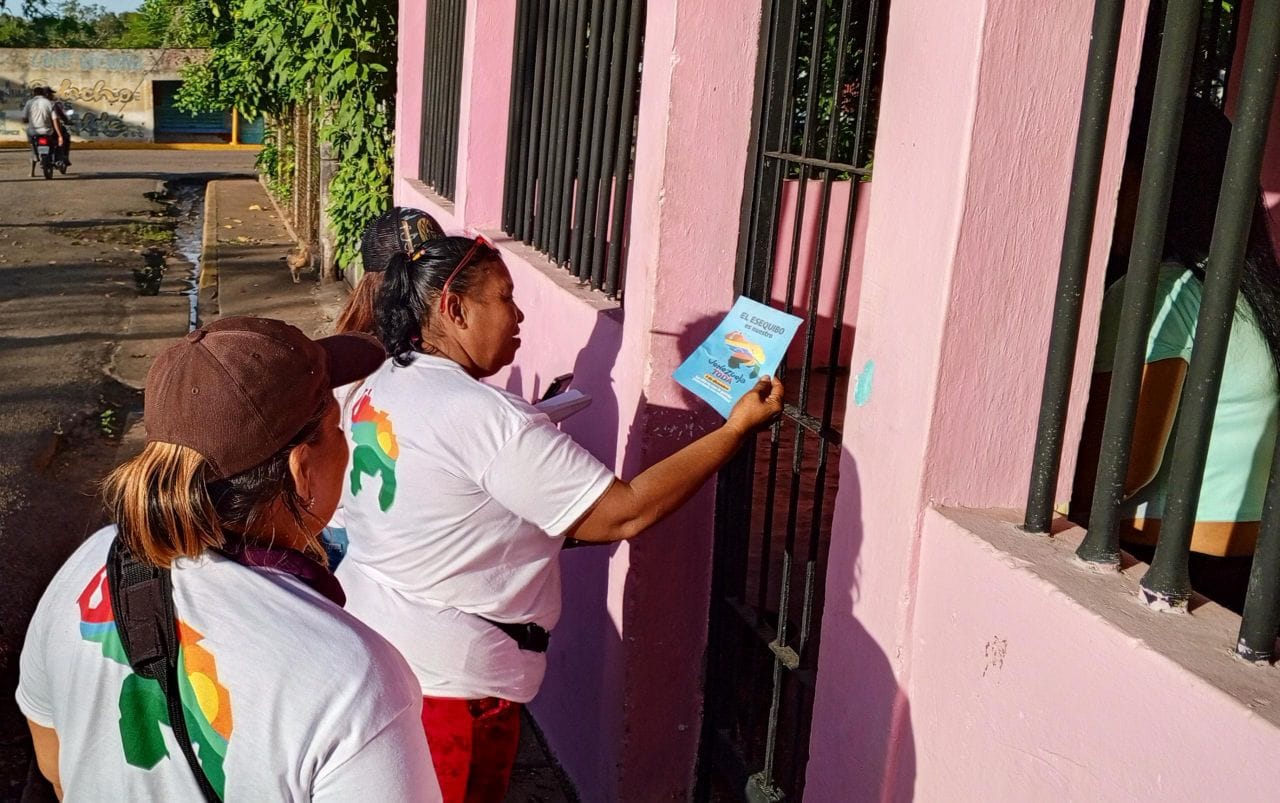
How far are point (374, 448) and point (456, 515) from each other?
0.24 meters

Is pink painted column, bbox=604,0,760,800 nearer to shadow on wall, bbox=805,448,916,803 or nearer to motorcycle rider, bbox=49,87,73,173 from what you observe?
shadow on wall, bbox=805,448,916,803

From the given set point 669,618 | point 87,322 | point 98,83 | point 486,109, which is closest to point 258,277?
point 87,322

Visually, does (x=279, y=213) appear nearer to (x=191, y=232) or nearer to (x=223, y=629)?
(x=191, y=232)

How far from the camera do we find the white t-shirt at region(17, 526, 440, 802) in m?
1.57

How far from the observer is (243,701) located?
1.58 meters

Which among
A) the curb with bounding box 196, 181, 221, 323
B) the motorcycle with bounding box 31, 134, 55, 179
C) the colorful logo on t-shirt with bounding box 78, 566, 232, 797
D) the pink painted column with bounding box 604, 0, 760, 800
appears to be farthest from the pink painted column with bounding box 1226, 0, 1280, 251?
the motorcycle with bounding box 31, 134, 55, 179

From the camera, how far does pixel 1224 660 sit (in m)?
1.66

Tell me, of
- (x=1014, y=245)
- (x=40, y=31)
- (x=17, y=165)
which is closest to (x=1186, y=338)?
(x=1014, y=245)

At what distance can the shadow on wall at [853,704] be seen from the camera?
7.50ft

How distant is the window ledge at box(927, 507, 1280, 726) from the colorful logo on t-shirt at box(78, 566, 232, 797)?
45.7 inches

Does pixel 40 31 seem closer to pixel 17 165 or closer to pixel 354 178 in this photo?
pixel 17 165

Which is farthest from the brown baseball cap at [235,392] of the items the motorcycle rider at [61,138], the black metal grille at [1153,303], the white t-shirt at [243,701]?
the motorcycle rider at [61,138]

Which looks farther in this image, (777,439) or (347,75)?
(347,75)

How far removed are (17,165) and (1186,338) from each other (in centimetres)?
3120
